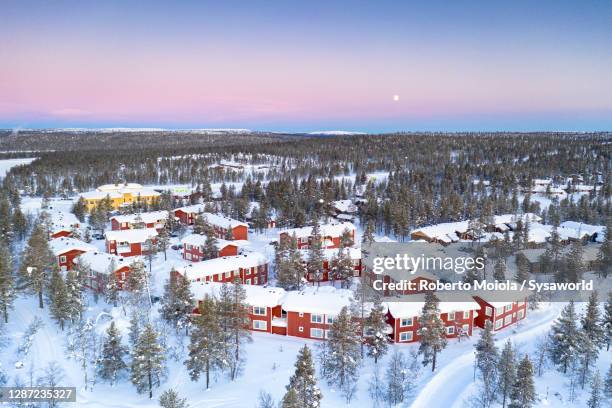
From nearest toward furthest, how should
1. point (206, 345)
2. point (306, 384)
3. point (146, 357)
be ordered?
1. point (306, 384)
2. point (146, 357)
3. point (206, 345)

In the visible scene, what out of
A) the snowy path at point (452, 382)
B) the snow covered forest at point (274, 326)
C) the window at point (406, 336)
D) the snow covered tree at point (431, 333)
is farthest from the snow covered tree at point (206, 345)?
the window at point (406, 336)

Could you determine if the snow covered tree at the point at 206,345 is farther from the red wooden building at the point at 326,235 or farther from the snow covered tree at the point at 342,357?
the red wooden building at the point at 326,235

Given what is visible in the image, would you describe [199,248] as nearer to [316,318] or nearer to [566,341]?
[316,318]

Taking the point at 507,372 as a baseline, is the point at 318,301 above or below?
above

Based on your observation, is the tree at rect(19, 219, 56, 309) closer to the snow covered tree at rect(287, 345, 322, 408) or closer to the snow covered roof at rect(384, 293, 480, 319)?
the snow covered tree at rect(287, 345, 322, 408)

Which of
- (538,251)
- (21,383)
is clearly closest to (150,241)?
(21,383)

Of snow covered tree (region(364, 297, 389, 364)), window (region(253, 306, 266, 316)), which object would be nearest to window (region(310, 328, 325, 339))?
window (region(253, 306, 266, 316))

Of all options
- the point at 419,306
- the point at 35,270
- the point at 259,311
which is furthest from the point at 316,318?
the point at 35,270
